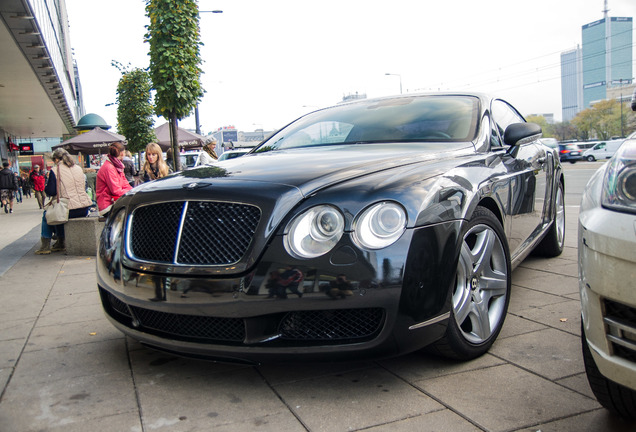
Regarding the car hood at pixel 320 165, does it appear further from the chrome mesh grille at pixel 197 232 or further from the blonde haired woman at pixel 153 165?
the blonde haired woman at pixel 153 165

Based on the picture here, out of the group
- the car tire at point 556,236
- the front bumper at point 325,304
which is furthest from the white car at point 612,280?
the car tire at point 556,236

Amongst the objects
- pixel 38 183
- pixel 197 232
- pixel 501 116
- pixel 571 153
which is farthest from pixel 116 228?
pixel 571 153

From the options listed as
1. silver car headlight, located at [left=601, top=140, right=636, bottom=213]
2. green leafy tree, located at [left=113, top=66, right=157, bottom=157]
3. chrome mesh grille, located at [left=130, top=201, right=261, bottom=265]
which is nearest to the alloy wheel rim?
silver car headlight, located at [left=601, top=140, right=636, bottom=213]

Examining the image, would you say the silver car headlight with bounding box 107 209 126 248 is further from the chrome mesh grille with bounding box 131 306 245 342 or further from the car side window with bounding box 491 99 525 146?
the car side window with bounding box 491 99 525 146

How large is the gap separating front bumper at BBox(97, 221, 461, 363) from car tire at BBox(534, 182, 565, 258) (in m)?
3.05

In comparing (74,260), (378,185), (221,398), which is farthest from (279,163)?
(74,260)

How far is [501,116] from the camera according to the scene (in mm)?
4223

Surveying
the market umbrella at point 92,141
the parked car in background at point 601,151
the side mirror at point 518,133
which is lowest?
the parked car in background at point 601,151

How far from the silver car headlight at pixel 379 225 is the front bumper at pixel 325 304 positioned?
1.5 inches

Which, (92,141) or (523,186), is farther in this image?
(92,141)

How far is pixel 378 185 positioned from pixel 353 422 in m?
1.01

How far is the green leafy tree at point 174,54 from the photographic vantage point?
9852 millimetres

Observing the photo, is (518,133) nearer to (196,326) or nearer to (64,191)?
(196,326)

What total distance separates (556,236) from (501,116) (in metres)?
1.65
